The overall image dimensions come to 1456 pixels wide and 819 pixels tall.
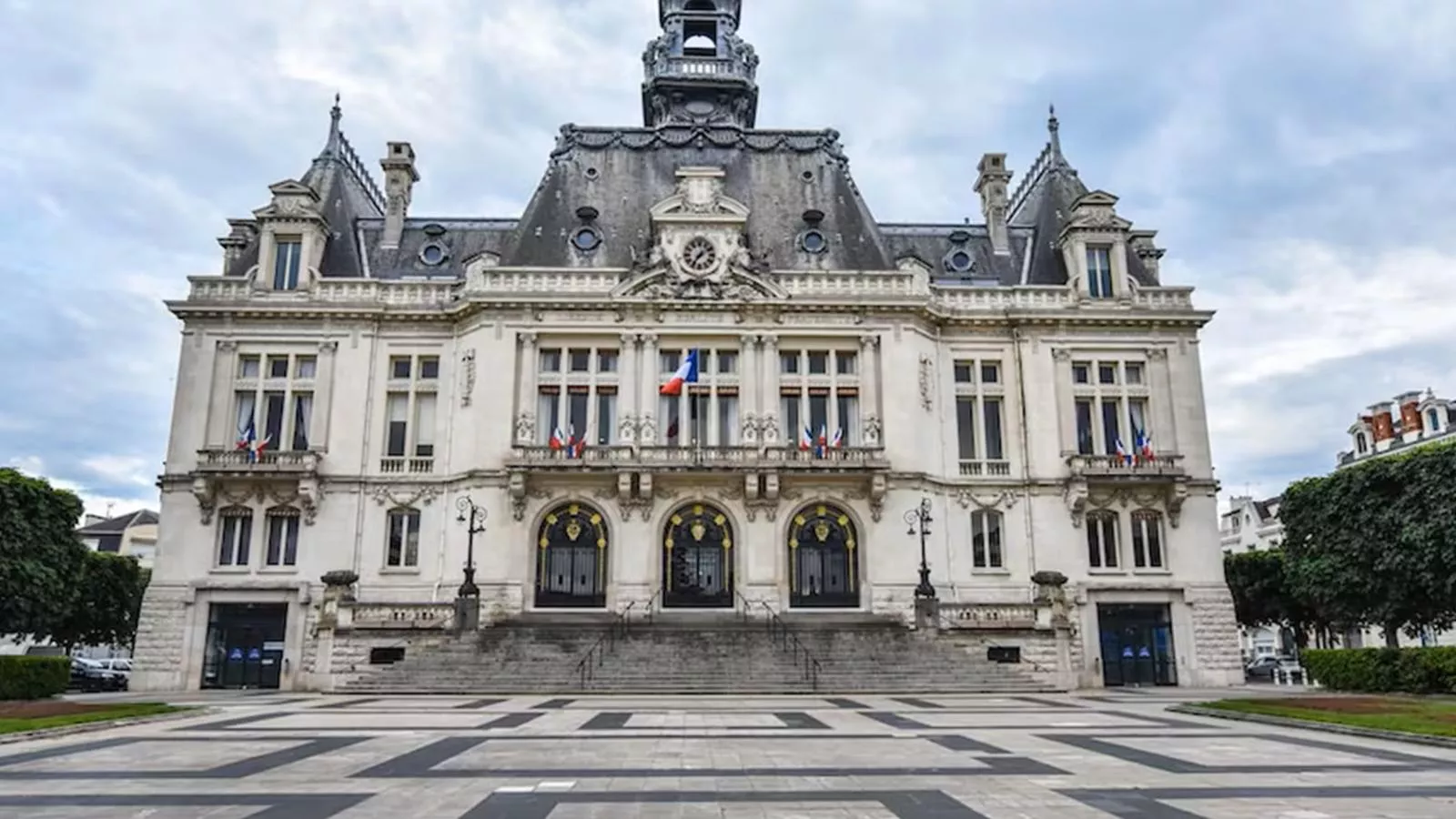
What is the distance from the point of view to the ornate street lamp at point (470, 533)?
3559cm

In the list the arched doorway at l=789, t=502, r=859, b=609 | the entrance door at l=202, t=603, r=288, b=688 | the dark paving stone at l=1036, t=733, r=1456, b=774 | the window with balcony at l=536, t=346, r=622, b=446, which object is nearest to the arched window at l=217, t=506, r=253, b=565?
the entrance door at l=202, t=603, r=288, b=688

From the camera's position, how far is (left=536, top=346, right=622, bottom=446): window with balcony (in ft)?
135

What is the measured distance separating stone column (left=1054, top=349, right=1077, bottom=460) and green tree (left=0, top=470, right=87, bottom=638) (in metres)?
38.7

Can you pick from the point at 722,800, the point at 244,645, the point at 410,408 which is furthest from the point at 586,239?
the point at 722,800

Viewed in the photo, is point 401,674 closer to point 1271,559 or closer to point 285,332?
point 285,332

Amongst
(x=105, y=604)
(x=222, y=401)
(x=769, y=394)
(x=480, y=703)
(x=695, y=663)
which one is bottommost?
(x=480, y=703)

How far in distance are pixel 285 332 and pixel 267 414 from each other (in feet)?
11.9

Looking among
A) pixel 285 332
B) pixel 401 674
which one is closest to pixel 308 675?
pixel 401 674

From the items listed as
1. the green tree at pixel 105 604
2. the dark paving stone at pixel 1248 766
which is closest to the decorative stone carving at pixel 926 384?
the dark paving stone at pixel 1248 766

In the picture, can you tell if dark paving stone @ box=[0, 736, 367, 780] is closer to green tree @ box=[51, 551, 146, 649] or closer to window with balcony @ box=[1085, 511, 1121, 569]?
green tree @ box=[51, 551, 146, 649]

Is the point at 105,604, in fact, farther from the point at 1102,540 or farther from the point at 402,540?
the point at 1102,540

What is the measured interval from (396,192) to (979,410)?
29116mm

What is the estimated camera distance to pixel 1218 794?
37.9 ft

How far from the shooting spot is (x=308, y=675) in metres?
35.0
